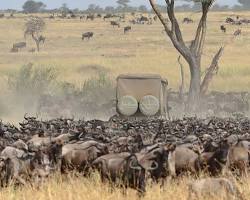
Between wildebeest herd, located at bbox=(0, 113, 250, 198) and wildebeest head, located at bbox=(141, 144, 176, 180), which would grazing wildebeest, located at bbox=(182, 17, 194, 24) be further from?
wildebeest head, located at bbox=(141, 144, 176, 180)

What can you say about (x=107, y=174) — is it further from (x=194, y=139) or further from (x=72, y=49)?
(x=72, y=49)

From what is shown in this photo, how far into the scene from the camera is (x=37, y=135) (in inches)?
749

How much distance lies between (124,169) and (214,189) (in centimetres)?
187

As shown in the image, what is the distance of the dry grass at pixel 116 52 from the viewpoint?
182ft

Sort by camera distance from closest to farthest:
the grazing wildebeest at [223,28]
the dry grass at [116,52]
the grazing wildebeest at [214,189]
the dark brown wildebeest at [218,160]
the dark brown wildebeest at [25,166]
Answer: the grazing wildebeest at [214,189], the dark brown wildebeest at [25,166], the dark brown wildebeest at [218,160], the dry grass at [116,52], the grazing wildebeest at [223,28]

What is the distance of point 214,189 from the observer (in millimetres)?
13594

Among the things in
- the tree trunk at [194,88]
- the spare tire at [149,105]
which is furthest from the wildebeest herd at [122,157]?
the tree trunk at [194,88]

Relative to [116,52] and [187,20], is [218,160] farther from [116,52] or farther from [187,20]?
[187,20]

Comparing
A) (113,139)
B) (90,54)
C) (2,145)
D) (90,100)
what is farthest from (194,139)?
(90,54)

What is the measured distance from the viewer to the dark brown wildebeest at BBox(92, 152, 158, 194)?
14.3 meters

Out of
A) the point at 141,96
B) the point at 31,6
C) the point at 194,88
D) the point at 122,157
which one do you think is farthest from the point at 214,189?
the point at 31,6

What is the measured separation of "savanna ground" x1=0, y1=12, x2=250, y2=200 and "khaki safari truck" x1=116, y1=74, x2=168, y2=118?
13039 mm

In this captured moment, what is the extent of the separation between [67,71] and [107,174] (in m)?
42.0

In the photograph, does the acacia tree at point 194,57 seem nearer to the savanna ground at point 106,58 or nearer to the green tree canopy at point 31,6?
the savanna ground at point 106,58
